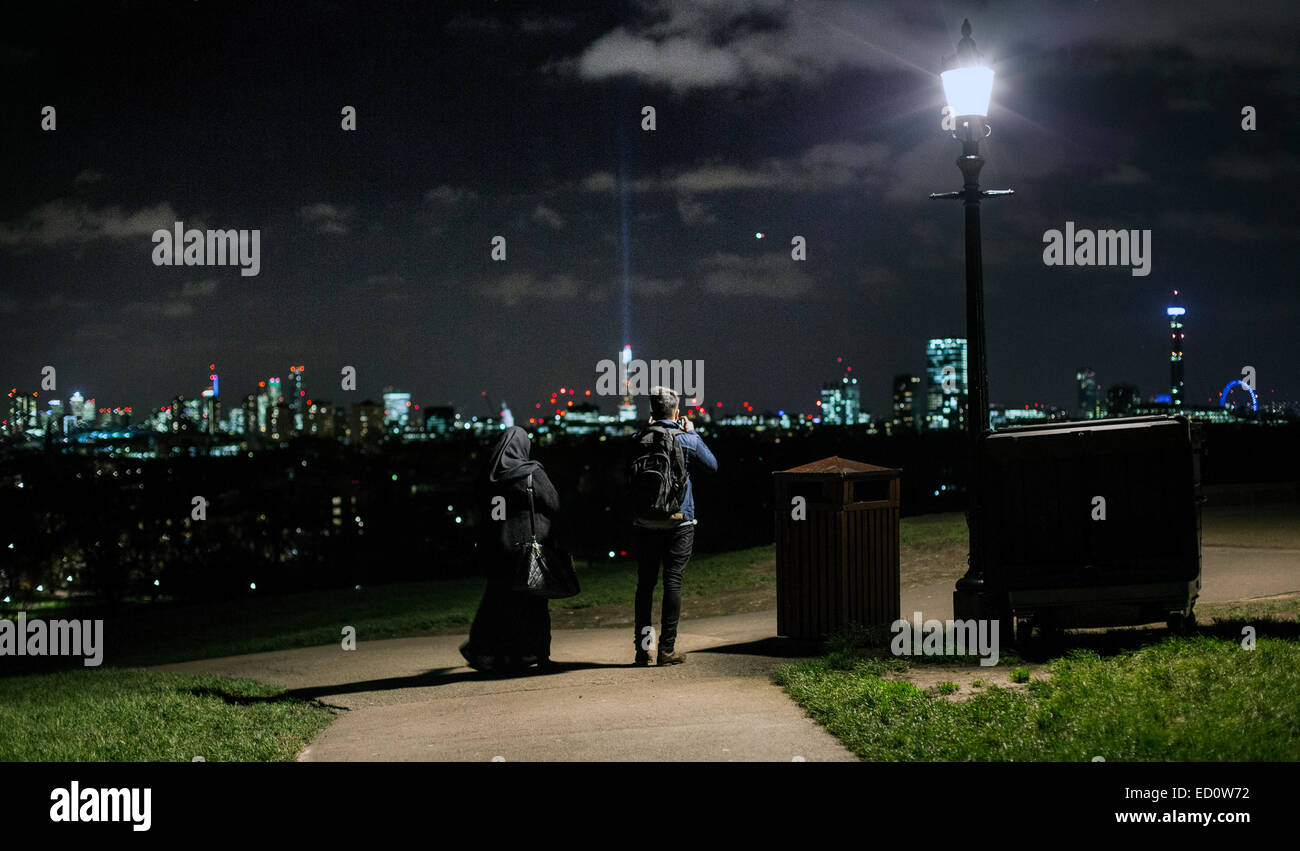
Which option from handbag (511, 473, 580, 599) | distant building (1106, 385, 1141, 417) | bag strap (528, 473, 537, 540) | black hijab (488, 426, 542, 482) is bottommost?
handbag (511, 473, 580, 599)

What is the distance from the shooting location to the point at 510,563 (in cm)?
830

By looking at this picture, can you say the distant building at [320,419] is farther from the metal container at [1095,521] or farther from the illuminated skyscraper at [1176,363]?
the metal container at [1095,521]

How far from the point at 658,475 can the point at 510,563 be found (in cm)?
129

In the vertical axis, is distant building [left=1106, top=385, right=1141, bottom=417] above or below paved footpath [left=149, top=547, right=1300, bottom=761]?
above

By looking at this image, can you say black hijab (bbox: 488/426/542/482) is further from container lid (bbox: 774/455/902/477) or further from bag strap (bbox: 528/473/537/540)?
container lid (bbox: 774/455/902/477)

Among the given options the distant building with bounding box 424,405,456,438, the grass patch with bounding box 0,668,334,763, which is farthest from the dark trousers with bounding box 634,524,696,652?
the distant building with bounding box 424,405,456,438

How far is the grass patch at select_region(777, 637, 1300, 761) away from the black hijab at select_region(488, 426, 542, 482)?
2.55 meters

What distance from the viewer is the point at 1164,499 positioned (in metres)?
7.29

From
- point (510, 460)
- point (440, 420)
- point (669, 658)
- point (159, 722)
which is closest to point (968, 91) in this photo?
point (510, 460)

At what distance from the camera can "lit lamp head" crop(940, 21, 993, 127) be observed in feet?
28.8

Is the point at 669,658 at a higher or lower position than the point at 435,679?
higher

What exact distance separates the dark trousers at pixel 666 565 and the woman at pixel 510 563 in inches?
30.2

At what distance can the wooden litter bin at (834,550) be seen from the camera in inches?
337

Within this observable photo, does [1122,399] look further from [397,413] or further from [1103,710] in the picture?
[397,413]
